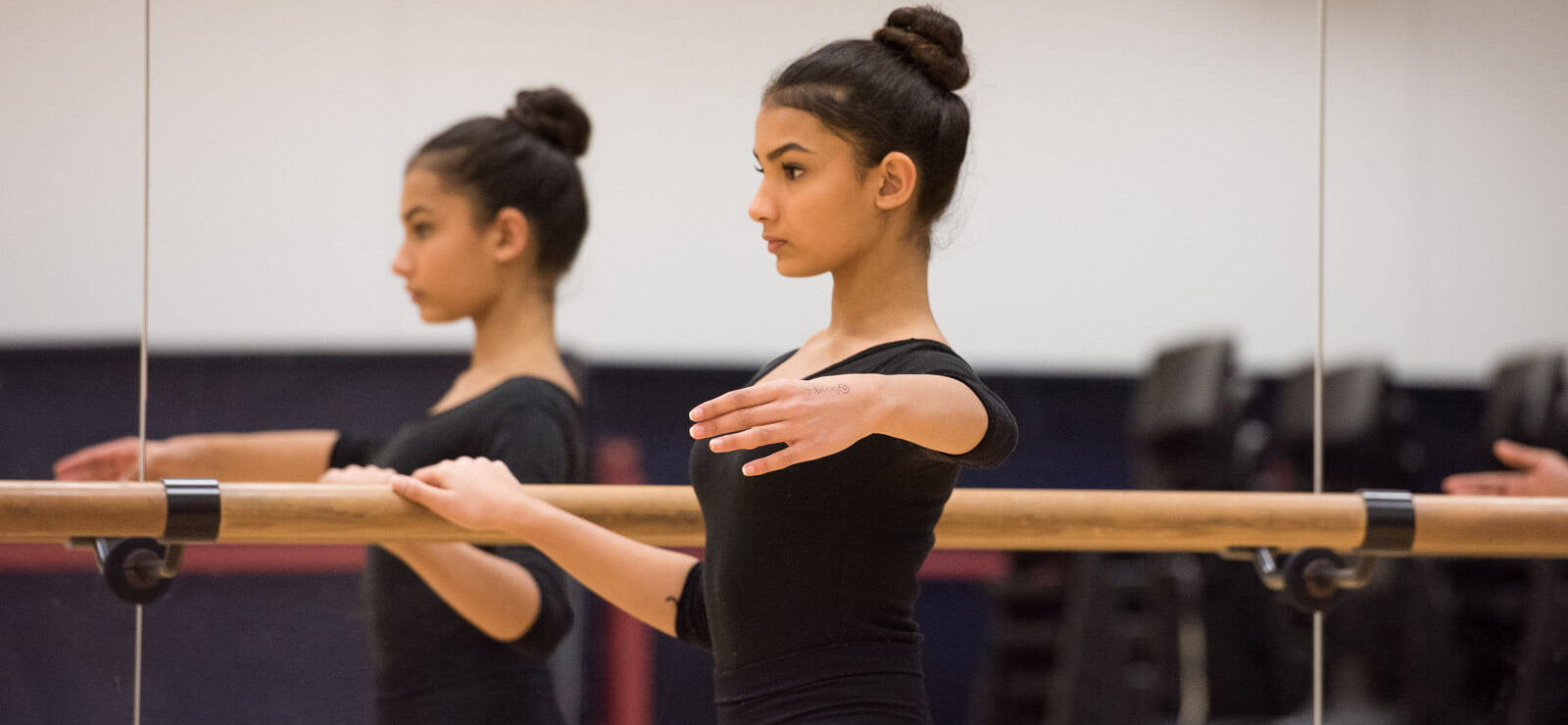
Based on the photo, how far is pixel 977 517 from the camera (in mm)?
1142

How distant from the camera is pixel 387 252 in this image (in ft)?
4.77

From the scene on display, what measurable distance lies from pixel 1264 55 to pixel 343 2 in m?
0.98

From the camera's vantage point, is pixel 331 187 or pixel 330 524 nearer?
pixel 330 524

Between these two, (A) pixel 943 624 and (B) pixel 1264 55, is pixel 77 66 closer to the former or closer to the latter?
(A) pixel 943 624

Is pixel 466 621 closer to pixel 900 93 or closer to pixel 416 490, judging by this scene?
pixel 416 490

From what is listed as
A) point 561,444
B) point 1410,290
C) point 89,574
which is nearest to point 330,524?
point 561,444

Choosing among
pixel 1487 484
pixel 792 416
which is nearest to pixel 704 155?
pixel 792 416

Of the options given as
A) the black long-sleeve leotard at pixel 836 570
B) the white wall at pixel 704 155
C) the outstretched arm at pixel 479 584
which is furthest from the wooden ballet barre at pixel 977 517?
the white wall at pixel 704 155

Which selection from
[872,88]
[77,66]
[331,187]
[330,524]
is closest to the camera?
[872,88]

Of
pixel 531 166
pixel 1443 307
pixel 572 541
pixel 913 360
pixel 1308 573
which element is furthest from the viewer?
pixel 1443 307

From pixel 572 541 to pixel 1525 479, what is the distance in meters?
1.16

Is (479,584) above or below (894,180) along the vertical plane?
below

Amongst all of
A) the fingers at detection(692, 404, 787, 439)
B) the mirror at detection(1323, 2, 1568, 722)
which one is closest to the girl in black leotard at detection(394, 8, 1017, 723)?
the fingers at detection(692, 404, 787, 439)

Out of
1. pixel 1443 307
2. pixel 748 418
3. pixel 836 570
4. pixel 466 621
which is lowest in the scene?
pixel 466 621
